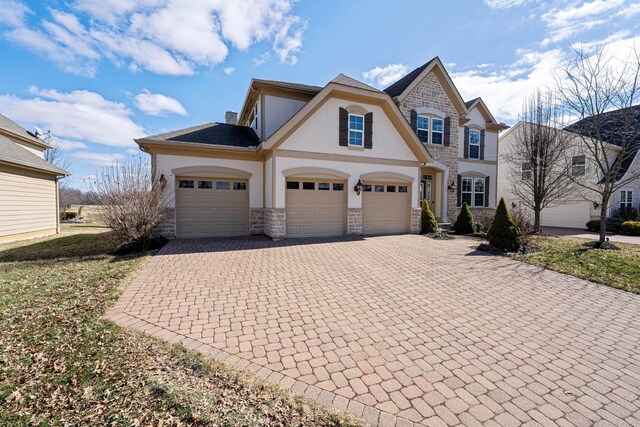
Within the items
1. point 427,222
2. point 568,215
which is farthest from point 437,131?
point 568,215

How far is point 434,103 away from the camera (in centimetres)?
1678

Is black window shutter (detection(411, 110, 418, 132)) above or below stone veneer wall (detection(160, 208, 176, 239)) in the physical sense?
above

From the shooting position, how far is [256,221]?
12.9 m

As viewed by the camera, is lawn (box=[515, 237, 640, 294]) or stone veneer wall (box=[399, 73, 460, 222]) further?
stone veneer wall (box=[399, 73, 460, 222])

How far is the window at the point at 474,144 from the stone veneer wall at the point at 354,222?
10.8 m

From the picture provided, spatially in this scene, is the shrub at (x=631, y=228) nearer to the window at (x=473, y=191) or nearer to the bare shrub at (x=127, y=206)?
the window at (x=473, y=191)

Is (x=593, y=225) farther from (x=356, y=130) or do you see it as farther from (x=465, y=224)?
(x=356, y=130)

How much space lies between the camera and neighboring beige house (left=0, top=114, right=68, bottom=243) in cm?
1132

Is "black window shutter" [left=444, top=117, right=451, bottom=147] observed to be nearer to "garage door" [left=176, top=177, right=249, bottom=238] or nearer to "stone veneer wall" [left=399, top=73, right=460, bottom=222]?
"stone veneer wall" [left=399, top=73, right=460, bottom=222]

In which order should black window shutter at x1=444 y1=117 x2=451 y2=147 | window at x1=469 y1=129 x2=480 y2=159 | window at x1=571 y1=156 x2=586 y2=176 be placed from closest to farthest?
window at x1=571 y1=156 x2=586 y2=176, black window shutter at x1=444 y1=117 x2=451 y2=147, window at x1=469 y1=129 x2=480 y2=159

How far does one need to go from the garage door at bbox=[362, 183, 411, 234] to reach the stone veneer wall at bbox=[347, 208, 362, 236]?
0.42 metres

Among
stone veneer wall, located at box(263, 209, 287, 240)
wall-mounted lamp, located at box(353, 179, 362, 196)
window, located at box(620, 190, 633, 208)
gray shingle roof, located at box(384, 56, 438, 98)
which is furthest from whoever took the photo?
window, located at box(620, 190, 633, 208)

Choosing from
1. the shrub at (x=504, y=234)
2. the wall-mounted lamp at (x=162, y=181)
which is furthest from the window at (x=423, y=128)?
the wall-mounted lamp at (x=162, y=181)

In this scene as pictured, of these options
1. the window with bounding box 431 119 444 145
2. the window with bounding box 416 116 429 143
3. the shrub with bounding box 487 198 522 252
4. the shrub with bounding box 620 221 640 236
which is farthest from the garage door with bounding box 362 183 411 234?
the shrub with bounding box 620 221 640 236
